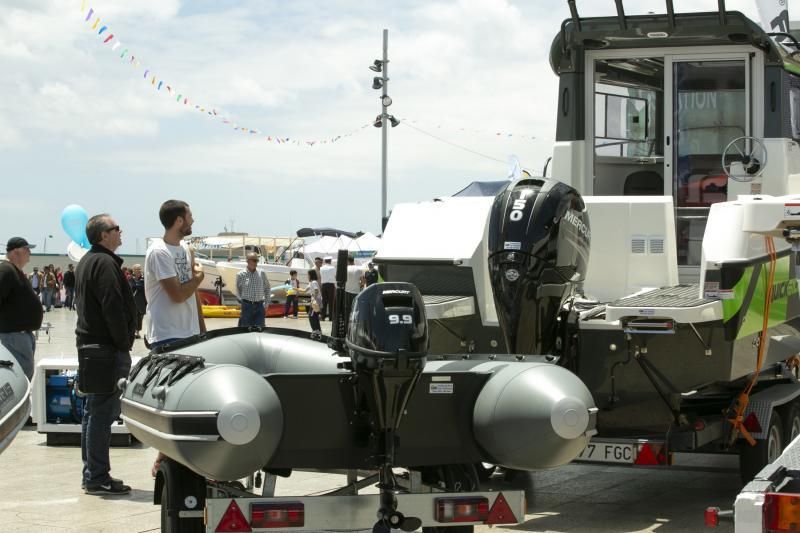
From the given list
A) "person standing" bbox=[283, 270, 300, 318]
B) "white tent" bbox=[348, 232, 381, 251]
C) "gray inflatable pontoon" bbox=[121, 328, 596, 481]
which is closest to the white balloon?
"person standing" bbox=[283, 270, 300, 318]

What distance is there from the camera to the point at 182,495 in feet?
18.6

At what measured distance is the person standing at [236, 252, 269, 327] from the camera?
18031 mm

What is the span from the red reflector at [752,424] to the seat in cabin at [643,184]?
9.19 feet

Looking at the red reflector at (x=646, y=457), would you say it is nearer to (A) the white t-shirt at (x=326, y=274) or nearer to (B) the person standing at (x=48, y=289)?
(A) the white t-shirt at (x=326, y=274)

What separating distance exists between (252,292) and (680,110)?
943cm

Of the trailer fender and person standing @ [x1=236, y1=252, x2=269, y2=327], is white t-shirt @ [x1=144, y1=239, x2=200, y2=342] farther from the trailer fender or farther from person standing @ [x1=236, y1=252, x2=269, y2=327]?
person standing @ [x1=236, y1=252, x2=269, y2=327]

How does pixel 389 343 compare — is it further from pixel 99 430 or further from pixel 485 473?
pixel 99 430

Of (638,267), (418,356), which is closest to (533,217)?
(638,267)

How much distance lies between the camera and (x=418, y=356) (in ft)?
17.1

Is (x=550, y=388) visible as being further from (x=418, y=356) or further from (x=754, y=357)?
(x=754, y=357)

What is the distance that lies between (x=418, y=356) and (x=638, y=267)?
3.72 metres

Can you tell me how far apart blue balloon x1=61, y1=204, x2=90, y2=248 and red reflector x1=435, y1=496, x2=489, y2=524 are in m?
19.8

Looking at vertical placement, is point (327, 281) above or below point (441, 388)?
above

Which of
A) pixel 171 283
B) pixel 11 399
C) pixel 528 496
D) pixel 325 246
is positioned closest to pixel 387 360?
pixel 11 399
